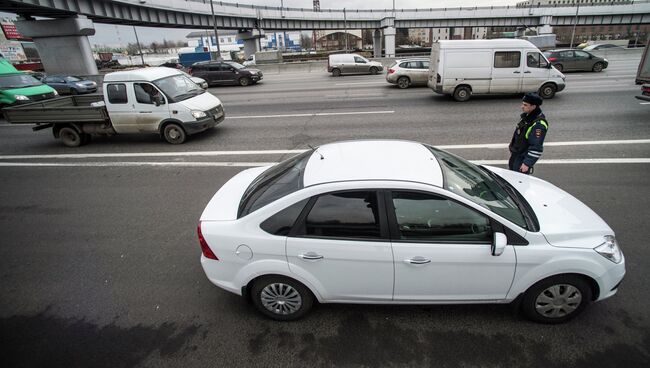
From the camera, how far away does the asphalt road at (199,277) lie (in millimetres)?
2967

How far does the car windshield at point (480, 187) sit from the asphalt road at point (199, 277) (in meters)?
1.05

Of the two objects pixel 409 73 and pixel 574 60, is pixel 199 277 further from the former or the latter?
pixel 574 60

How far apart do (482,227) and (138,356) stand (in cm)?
329

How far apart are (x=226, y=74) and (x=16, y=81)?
456 inches

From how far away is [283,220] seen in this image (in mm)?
2980

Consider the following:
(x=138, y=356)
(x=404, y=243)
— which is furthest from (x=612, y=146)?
(x=138, y=356)

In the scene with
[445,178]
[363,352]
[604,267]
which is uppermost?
[445,178]

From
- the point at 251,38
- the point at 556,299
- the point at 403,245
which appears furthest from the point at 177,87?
the point at 251,38

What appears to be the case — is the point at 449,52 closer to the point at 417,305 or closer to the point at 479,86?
the point at 479,86

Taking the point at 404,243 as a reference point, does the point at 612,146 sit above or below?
below

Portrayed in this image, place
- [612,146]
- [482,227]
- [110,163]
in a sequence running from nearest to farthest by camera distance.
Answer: [482,227], [612,146], [110,163]

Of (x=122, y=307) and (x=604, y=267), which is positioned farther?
(x=122, y=307)

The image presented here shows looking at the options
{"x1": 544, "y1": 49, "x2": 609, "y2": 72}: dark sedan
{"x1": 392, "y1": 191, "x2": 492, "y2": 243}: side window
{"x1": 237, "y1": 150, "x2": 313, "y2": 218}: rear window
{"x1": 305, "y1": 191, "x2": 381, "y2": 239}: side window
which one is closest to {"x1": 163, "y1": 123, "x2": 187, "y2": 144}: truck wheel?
{"x1": 237, "y1": 150, "x2": 313, "y2": 218}: rear window

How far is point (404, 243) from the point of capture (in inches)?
112
